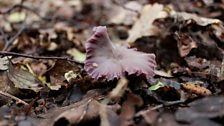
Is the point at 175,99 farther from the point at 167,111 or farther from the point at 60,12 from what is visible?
the point at 60,12

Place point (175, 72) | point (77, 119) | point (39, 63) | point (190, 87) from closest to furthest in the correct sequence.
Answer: point (77, 119) < point (190, 87) < point (175, 72) < point (39, 63)

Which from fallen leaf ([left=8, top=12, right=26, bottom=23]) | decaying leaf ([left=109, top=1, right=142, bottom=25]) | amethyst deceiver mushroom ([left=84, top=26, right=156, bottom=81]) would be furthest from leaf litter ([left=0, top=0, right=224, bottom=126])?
fallen leaf ([left=8, top=12, right=26, bottom=23])

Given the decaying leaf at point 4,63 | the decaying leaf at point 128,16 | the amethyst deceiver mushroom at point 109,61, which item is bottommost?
the decaying leaf at point 128,16

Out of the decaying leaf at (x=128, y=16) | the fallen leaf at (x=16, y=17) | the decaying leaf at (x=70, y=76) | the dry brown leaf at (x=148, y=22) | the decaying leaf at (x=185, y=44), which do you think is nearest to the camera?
the decaying leaf at (x=70, y=76)

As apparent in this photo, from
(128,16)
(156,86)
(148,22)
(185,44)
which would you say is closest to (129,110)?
(156,86)

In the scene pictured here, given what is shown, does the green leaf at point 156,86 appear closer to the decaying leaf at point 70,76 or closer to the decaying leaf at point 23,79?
the decaying leaf at point 70,76

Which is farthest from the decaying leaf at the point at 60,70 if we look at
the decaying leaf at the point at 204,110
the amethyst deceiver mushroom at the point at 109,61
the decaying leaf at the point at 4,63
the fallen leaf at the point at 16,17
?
the fallen leaf at the point at 16,17

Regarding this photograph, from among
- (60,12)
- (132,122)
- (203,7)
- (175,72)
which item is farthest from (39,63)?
(60,12)
